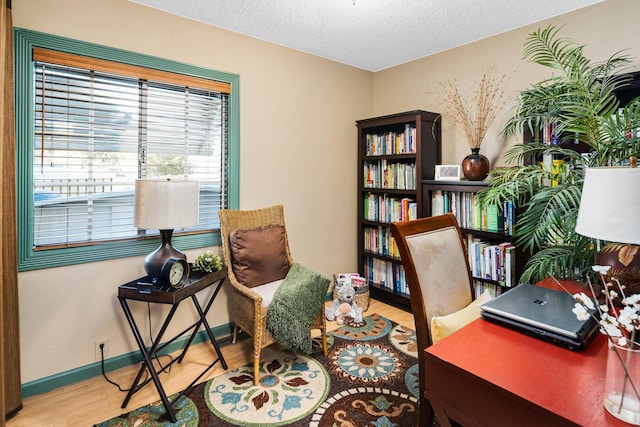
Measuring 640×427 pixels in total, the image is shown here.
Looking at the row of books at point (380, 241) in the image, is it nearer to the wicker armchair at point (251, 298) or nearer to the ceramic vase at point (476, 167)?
the ceramic vase at point (476, 167)

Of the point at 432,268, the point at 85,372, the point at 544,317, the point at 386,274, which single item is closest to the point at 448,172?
the point at 386,274

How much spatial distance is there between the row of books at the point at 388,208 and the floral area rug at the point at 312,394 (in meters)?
1.22

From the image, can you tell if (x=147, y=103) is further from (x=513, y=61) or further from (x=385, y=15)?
(x=513, y=61)

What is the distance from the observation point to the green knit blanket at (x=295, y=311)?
216 cm

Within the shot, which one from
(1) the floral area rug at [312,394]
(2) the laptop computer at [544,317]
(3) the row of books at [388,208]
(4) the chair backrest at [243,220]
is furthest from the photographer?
(3) the row of books at [388,208]

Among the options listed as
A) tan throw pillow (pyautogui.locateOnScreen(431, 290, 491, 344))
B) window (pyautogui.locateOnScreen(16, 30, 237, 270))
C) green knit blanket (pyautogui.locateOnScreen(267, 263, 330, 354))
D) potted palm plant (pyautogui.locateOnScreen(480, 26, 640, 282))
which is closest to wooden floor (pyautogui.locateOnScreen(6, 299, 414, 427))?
green knit blanket (pyautogui.locateOnScreen(267, 263, 330, 354))

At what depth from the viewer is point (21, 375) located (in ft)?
6.65

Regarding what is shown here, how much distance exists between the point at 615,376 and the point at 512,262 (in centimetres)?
198

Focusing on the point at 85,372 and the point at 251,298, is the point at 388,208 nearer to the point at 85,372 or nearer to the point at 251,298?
the point at 251,298

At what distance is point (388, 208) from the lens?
3.48 metres

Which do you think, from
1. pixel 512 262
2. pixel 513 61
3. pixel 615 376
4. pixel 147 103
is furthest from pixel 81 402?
pixel 513 61

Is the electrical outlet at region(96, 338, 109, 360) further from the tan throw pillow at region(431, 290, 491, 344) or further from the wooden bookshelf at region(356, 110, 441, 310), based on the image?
the wooden bookshelf at region(356, 110, 441, 310)

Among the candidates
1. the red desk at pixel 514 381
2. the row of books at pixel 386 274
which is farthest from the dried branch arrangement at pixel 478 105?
the red desk at pixel 514 381

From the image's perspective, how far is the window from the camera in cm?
205
